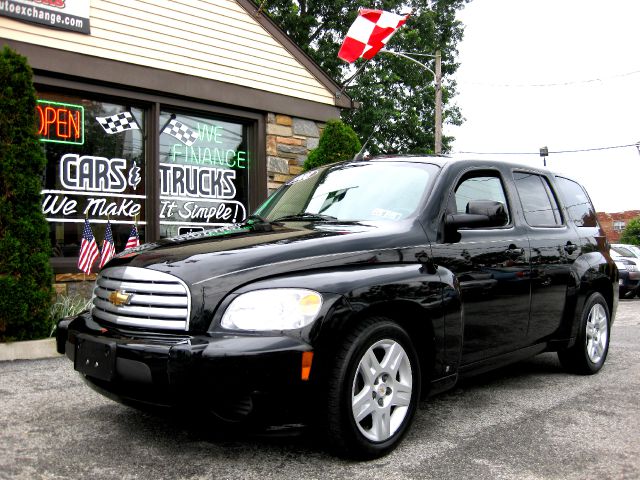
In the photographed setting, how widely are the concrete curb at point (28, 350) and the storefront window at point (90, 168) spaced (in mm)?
1958

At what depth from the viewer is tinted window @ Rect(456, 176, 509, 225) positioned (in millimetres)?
3854

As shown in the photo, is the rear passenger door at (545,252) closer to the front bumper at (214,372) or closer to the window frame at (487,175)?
the window frame at (487,175)

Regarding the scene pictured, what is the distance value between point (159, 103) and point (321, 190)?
5095 millimetres

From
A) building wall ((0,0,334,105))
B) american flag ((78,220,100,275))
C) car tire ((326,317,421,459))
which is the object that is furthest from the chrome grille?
building wall ((0,0,334,105))

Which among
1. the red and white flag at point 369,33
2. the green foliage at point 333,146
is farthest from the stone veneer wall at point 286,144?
the red and white flag at point 369,33

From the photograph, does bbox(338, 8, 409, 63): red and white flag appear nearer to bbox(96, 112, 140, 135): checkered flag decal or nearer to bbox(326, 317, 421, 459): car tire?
bbox(96, 112, 140, 135): checkered flag decal

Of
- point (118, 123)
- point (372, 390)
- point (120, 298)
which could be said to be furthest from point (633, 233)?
point (120, 298)

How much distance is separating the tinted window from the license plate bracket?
83.4 inches

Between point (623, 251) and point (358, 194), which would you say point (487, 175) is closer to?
point (358, 194)

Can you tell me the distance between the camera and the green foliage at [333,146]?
9266mm

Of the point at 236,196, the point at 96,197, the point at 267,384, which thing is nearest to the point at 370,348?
the point at 267,384

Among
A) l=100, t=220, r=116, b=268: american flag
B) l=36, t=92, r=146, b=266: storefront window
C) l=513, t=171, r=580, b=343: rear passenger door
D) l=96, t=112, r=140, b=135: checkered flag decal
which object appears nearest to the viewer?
l=513, t=171, r=580, b=343: rear passenger door

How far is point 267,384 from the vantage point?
2676 millimetres

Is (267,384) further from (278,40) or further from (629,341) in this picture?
(278,40)
